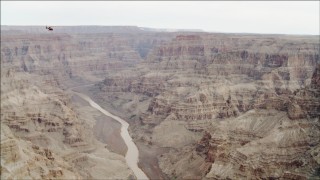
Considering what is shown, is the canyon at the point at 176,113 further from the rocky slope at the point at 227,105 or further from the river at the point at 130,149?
the river at the point at 130,149

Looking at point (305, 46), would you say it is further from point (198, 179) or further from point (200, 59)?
point (198, 179)

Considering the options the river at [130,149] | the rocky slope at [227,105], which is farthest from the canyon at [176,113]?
the river at [130,149]

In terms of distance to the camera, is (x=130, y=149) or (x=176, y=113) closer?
(x=130, y=149)

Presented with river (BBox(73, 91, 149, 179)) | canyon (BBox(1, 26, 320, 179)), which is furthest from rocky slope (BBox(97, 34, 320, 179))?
river (BBox(73, 91, 149, 179))

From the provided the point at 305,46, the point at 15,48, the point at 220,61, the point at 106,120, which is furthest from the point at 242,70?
the point at 15,48

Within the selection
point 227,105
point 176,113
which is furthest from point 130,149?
point 227,105

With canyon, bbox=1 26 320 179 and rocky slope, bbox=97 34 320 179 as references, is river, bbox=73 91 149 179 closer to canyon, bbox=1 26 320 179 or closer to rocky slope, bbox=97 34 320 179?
canyon, bbox=1 26 320 179

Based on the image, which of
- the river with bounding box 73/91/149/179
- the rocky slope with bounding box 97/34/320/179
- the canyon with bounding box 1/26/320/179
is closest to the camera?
the canyon with bounding box 1/26/320/179

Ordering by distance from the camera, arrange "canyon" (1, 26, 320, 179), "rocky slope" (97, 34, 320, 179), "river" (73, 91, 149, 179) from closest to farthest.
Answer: "canyon" (1, 26, 320, 179) < "rocky slope" (97, 34, 320, 179) < "river" (73, 91, 149, 179)

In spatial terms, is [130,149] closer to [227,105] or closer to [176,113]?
[176,113]
